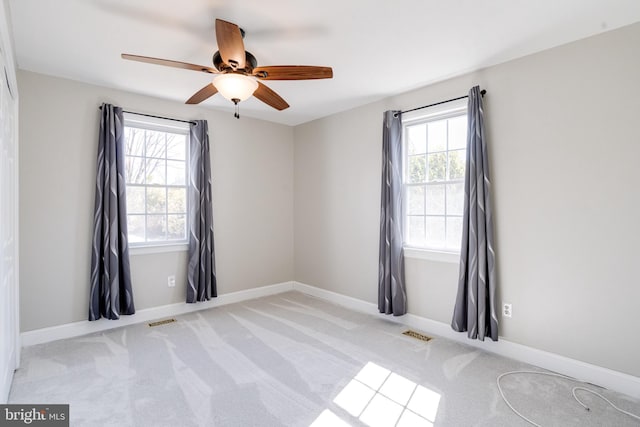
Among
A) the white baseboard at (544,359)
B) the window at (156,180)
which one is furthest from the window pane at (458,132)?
the window at (156,180)

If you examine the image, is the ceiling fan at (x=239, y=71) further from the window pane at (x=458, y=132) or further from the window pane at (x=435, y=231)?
the window pane at (x=435, y=231)

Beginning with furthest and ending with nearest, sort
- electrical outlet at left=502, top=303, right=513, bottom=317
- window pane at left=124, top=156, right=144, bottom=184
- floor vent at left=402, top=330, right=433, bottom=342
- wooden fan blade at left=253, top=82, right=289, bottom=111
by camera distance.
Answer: window pane at left=124, top=156, right=144, bottom=184, floor vent at left=402, top=330, right=433, bottom=342, electrical outlet at left=502, top=303, right=513, bottom=317, wooden fan blade at left=253, top=82, right=289, bottom=111

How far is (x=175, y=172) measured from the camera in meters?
4.11

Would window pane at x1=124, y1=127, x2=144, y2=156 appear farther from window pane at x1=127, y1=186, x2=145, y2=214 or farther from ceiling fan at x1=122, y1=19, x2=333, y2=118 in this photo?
ceiling fan at x1=122, y1=19, x2=333, y2=118

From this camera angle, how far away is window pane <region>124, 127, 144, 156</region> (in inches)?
148

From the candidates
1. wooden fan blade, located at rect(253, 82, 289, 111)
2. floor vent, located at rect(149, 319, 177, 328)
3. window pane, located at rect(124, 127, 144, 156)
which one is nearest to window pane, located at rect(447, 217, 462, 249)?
wooden fan blade, located at rect(253, 82, 289, 111)

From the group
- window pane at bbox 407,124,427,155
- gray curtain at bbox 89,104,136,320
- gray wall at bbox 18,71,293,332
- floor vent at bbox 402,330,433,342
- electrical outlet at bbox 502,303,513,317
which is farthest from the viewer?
window pane at bbox 407,124,427,155

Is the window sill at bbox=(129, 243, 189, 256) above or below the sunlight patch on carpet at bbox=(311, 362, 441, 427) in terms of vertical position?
above

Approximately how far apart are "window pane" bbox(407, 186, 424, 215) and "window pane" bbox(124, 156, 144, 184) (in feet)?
10.3

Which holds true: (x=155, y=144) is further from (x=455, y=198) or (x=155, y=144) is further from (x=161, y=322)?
(x=455, y=198)

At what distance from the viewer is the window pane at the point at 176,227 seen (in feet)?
13.3

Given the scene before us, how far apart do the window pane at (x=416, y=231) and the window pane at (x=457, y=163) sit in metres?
0.58

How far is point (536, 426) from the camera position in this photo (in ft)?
6.45

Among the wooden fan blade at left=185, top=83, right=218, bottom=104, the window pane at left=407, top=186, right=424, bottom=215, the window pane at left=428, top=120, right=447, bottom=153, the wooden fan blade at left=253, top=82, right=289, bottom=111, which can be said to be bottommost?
the window pane at left=407, top=186, right=424, bottom=215
